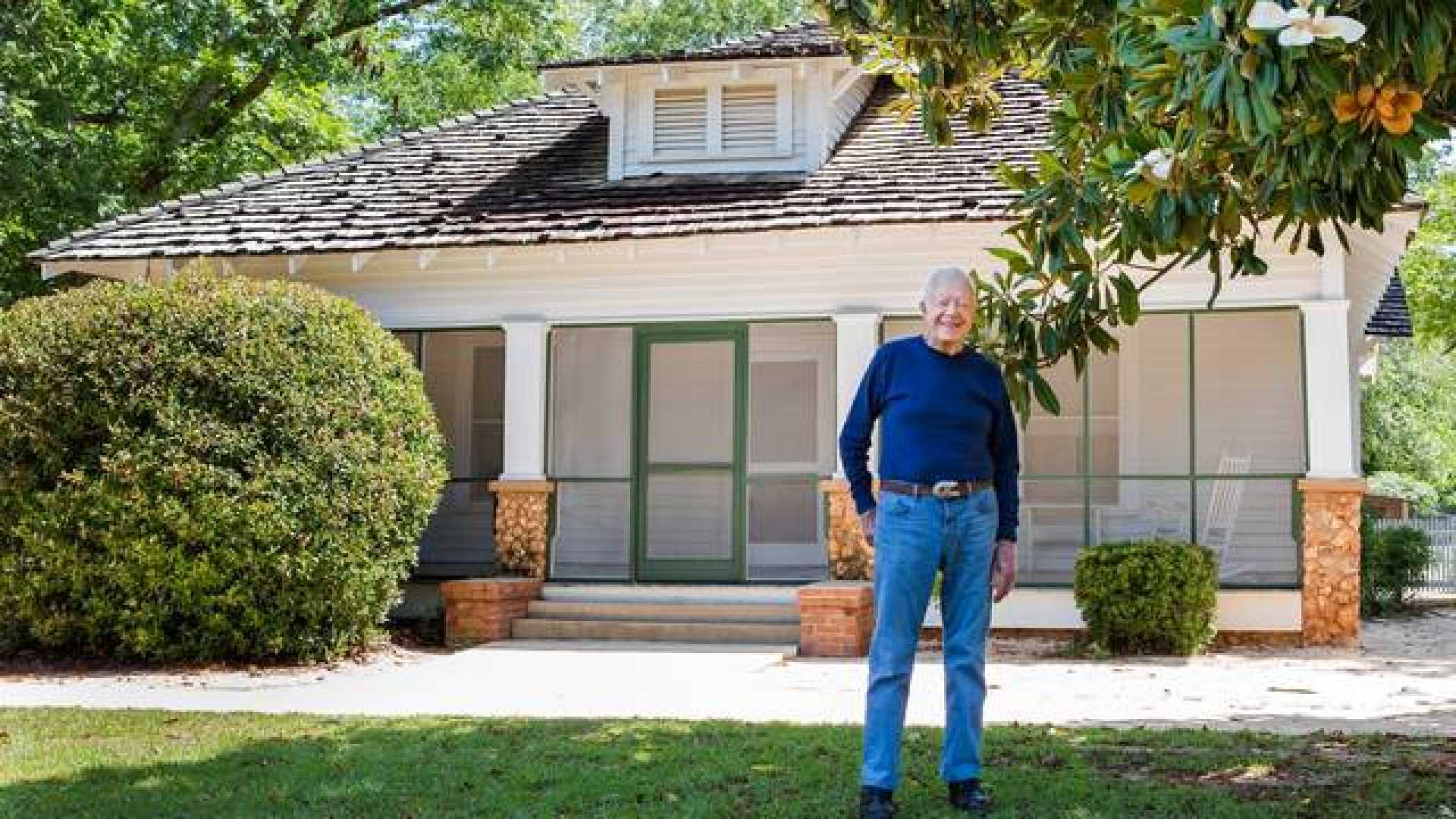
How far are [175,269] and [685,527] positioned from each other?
5.73 meters

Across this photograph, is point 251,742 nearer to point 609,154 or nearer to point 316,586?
point 316,586

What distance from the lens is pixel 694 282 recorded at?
46.3 ft

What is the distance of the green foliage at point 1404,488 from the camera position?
3622 cm

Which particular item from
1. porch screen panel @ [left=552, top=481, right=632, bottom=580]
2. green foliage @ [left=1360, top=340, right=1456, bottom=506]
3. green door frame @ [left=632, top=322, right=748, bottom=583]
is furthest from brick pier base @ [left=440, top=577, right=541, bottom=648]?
green foliage @ [left=1360, top=340, right=1456, bottom=506]

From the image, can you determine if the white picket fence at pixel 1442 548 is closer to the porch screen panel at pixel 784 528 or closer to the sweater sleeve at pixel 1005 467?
the porch screen panel at pixel 784 528

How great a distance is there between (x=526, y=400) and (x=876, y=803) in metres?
9.55

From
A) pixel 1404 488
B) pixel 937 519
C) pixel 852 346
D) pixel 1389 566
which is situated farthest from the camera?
pixel 1404 488

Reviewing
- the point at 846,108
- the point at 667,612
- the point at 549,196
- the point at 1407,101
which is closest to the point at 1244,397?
the point at 846,108

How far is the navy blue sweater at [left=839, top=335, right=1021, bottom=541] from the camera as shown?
5.34 metres

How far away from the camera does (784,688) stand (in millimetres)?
9883

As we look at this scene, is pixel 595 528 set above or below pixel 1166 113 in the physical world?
below

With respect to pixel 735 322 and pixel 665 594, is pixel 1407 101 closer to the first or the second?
pixel 735 322

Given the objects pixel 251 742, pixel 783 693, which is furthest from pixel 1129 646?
pixel 251 742

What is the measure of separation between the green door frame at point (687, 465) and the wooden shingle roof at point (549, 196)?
109 cm
